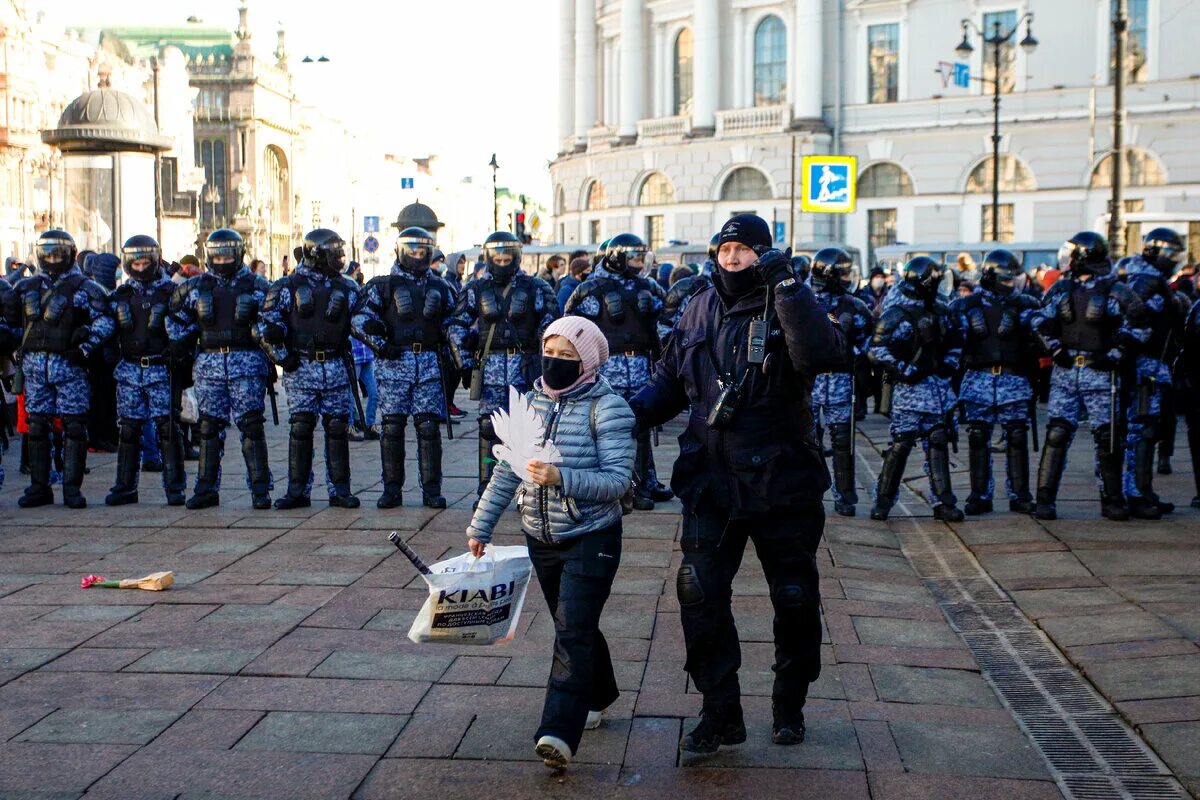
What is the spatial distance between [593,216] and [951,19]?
14.3 metres

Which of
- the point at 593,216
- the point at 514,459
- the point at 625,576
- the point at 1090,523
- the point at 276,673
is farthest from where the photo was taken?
the point at 593,216

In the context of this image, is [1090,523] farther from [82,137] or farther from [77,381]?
[82,137]

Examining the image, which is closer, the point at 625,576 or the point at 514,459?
the point at 514,459

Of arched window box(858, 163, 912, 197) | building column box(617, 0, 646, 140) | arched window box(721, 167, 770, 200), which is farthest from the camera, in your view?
building column box(617, 0, 646, 140)

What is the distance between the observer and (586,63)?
55.0m

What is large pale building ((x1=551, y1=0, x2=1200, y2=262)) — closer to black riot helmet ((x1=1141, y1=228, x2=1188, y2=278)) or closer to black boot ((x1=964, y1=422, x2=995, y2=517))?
black riot helmet ((x1=1141, y1=228, x2=1188, y2=278))

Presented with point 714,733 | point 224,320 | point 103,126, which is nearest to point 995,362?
point 224,320

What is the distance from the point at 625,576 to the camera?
321 inches

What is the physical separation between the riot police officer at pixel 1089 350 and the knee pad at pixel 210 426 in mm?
5647

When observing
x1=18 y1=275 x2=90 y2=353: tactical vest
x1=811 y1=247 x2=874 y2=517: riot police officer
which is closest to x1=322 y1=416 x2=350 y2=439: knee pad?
x1=18 y1=275 x2=90 y2=353: tactical vest

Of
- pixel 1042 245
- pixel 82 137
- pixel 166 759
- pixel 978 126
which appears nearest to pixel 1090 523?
pixel 166 759

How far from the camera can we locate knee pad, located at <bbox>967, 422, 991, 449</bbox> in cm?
1038

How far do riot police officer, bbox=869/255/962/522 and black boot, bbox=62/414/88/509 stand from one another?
218 inches

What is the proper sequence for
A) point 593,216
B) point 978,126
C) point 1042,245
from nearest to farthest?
point 1042,245
point 978,126
point 593,216
